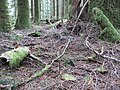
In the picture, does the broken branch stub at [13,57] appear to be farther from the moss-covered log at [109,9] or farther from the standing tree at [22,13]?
the standing tree at [22,13]

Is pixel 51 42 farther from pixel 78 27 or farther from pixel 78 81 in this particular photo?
pixel 78 81

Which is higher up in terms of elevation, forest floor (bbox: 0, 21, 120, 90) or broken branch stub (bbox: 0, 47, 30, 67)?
broken branch stub (bbox: 0, 47, 30, 67)

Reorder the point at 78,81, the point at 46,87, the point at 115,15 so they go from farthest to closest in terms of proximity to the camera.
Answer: the point at 115,15
the point at 78,81
the point at 46,87

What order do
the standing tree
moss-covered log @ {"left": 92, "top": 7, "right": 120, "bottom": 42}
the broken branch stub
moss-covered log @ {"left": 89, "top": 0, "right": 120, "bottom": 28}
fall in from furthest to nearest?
the standing tree
moss-covered log @ {"left": 89, "top": 0, "right": 120, "bottom": 28}
moss-covered log @ {"left": 92, "top": 7, "right": 120, "bottom": 42}
the broken branch stub

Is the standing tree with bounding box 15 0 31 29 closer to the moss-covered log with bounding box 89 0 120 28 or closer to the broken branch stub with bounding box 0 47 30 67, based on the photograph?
the moss-covered log with bounding box 89 0 120 28

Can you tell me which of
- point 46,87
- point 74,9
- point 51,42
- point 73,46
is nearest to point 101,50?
point 73,46

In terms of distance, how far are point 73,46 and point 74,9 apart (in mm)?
2158

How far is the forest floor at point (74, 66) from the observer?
11.6 ft

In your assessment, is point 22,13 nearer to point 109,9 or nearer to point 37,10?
point 109,9

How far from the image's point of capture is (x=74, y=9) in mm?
7211

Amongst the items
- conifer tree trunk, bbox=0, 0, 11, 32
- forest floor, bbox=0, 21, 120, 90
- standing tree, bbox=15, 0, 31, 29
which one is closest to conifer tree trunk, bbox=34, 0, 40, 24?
standing tree, bbox=15, 0, 31, 29

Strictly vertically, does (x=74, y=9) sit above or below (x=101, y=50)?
above

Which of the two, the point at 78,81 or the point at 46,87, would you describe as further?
the point at 78,81

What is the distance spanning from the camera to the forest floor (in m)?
3.54
